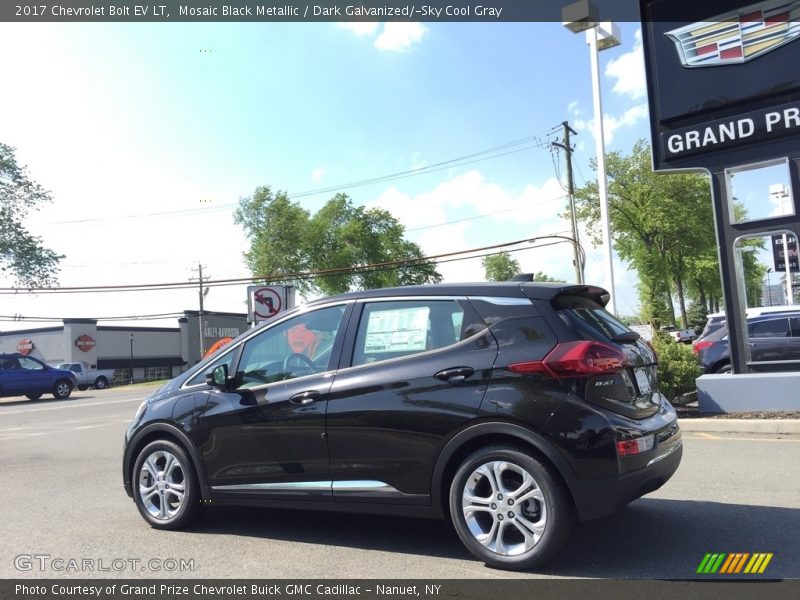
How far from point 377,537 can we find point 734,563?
2.34m

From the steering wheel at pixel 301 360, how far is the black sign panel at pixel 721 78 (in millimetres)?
9013

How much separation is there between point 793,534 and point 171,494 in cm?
454

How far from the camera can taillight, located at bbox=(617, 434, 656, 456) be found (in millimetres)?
3795

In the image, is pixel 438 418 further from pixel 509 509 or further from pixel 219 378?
pixel 219 378

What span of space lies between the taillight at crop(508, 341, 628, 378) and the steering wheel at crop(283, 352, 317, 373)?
1.51 metres

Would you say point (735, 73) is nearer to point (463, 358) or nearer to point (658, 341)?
point (658, 341)

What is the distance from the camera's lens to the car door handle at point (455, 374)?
4105 millimetres

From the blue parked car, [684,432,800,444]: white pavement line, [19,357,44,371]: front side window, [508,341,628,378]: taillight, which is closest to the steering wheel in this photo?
[508,341,628,378]: taillight

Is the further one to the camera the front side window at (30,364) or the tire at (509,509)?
the front side window at (30,364)

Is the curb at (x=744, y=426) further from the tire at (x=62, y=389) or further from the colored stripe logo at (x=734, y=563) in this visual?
the tire at (x=62, y=389)

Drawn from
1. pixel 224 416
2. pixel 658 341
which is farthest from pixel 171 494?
pixel 658 341

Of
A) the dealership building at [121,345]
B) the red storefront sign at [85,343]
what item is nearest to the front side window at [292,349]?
the dealership building at [121,345]

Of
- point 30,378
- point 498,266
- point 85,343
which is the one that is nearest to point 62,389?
point 30,378

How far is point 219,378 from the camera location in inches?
196
